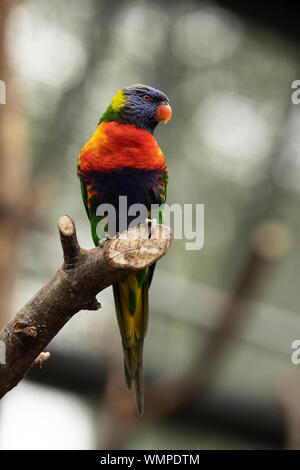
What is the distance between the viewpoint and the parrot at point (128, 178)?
2.03 m

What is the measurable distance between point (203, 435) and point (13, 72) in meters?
2.50

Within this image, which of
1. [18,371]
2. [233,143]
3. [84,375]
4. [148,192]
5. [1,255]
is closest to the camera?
[18,371]

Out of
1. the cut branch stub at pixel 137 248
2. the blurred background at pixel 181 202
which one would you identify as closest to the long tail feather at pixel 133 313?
the cut branch stub at pixel 137 248

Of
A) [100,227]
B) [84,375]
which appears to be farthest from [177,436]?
[100,227]

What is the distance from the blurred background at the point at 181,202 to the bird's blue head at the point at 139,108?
86 centimetres

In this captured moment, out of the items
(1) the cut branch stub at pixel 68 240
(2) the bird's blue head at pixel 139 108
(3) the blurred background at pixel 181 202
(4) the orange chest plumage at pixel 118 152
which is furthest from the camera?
(3) the blurred background at pixel 181 202

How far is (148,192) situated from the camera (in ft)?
6.82

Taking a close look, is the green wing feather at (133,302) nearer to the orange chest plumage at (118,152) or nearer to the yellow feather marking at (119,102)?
the orange chest plumage at (118,152)

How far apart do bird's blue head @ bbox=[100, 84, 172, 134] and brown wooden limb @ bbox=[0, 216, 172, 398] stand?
2.75ft

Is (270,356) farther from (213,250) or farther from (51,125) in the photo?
(51,125)

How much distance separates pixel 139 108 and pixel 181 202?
4.28 feet

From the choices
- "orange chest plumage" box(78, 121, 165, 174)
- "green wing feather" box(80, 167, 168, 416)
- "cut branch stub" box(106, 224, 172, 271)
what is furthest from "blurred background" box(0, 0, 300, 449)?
"cut branch stub" box(106, 224, 172, 271)

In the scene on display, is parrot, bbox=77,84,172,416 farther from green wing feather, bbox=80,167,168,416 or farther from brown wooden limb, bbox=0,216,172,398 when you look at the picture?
brown wooden limb, bbox=0,216,172,398

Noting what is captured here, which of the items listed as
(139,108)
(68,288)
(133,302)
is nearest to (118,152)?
(139,108)
